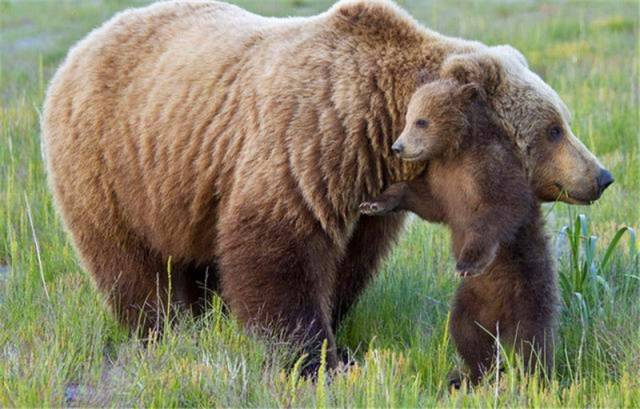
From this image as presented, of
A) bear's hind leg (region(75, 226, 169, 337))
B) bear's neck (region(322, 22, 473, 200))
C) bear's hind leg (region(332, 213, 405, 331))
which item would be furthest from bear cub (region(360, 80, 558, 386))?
bear's hind leg (region(75, 226, 169, 337))

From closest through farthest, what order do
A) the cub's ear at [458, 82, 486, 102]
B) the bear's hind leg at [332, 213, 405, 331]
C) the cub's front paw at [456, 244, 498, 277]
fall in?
the cub's front paw at [456, 244, 498, 277], the cub's ear at [458, 82, 486, 102], the bear's hind leg at [332, 213, 405, 331]

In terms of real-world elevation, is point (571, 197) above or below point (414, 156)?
below

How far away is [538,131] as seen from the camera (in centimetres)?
448

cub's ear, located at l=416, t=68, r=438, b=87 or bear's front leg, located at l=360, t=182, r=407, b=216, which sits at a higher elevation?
cub's ear, located at l=416, t=68, r=438, b=87

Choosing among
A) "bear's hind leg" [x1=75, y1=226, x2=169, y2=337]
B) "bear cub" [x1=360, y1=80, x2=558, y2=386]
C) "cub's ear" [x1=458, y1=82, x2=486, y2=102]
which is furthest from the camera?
"bear's hind leg" [x1=75, y1=226, x2=169, y2=337]

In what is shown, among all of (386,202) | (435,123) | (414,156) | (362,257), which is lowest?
(362,257)

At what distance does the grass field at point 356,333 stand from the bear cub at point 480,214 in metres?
0.18

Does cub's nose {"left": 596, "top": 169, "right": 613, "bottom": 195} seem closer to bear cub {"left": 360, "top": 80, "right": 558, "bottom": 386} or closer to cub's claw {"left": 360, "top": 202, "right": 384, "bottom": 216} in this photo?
bear cub {"left": 360, "top": 80, "right": 558, "bottom": 386}

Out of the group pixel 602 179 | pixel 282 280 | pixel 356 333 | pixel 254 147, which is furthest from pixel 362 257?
pixel 602 179

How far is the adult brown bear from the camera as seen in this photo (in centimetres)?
458

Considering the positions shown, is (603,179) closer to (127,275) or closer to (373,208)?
(373,208)

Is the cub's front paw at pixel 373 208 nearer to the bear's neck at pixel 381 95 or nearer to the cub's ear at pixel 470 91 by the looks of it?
the bear's neck at pixel 381 95

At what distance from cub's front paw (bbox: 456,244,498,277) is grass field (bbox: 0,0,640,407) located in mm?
400

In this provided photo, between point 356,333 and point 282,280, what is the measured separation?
0.87 meters
